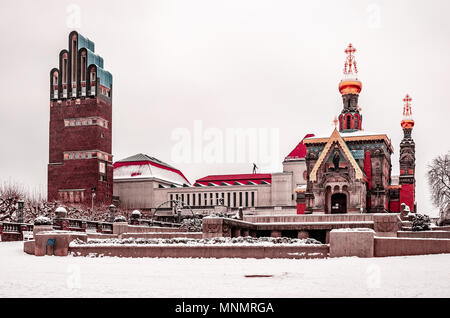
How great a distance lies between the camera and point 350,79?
70125 mm

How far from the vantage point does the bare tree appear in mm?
71062

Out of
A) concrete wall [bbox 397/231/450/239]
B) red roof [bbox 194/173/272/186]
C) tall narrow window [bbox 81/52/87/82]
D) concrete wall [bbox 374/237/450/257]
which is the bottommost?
concrete wall [bbox 397/231/450/239]

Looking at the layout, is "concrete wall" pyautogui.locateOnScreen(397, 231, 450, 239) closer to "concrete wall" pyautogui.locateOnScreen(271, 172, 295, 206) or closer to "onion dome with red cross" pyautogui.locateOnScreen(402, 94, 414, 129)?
"onion dome with red cross" pyautogui.locateOnScreen(402, 94, 414, 129)

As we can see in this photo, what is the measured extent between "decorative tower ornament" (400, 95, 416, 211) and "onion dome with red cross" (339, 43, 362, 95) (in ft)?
34.8

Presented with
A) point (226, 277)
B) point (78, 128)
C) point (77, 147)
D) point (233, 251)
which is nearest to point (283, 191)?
point (77, 147)

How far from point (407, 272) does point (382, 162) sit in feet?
156

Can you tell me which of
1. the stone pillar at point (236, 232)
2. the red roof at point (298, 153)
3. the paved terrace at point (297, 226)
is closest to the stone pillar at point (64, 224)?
the paved terrace at point (297, 226)

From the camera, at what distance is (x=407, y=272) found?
57.0ft

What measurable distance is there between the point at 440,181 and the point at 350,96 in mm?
14429

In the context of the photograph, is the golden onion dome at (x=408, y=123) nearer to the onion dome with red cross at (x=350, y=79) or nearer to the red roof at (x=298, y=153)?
the onion dome with red cross at (x=350, y=79)

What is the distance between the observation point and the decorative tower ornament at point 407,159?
71581 millimetres

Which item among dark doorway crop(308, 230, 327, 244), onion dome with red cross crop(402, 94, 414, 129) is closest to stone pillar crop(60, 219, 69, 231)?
dark doorway crop(308, 230, 327, 244)

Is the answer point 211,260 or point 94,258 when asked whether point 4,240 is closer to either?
point 94,258

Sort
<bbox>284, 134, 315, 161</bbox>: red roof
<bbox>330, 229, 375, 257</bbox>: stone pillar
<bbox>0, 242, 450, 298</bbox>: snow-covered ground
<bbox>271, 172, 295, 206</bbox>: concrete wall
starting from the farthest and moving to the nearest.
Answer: <bbox>284, 134, 315, 161</bbox>: red roof, <bbox>271, 172, 295, 206</bbox>: concrete wall, <bbox>330, 229, 375, 257</bbox>: stone pillar, <bbox>0, 242, 450, 298</bbox>: snow-covered ground
